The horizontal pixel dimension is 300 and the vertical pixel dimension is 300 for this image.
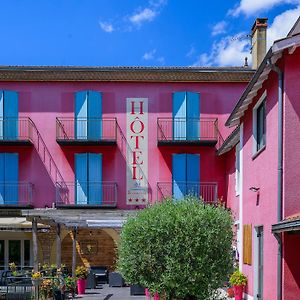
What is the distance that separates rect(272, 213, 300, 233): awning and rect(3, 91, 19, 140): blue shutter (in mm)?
18614

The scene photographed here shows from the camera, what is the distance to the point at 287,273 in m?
11.2

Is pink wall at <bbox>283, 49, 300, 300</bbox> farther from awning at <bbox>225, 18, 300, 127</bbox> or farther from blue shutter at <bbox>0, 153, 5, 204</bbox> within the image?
blue shutter at <bbox>0, 153, 5, 204</bbox>

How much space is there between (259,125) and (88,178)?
14.5 meters

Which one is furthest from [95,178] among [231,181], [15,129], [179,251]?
[179,251]

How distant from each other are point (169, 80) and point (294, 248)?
58.2 feet

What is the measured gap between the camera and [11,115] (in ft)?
91.3

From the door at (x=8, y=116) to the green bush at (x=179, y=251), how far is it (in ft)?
52.7

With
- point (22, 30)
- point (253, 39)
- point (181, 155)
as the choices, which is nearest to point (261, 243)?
point (22, 30)

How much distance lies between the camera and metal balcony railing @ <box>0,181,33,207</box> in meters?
27.6

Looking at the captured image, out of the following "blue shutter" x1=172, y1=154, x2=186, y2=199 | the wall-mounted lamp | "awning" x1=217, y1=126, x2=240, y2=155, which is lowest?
the wall-mounted lamp

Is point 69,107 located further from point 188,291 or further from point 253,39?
point 188,291

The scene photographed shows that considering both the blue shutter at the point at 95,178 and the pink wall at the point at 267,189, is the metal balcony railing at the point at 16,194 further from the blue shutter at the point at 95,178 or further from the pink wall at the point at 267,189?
the pink wall at the point at 267,189

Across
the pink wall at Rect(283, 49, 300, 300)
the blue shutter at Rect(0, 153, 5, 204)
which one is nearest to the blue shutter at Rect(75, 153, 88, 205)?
the blue shutter at Rect(0, 153, 5, 204)

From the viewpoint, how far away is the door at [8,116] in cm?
2759
